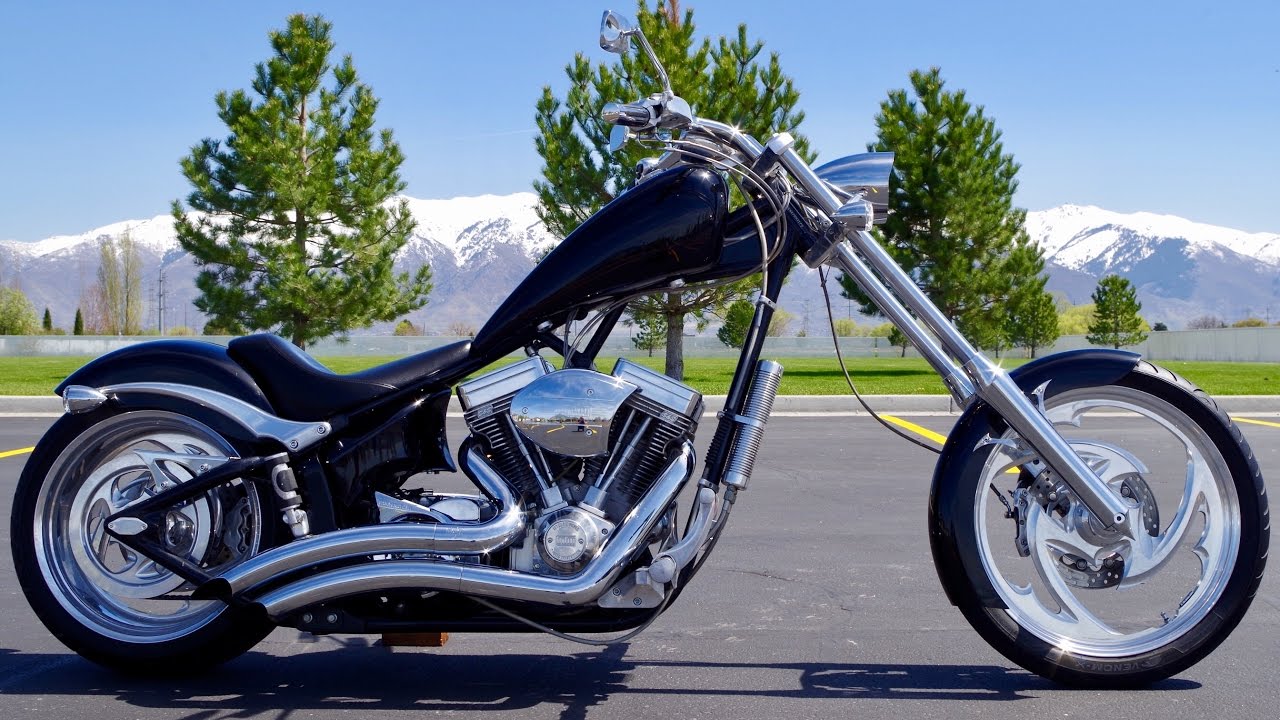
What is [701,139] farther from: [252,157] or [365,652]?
[252,157]

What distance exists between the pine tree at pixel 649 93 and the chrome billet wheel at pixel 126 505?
2114 centimetres

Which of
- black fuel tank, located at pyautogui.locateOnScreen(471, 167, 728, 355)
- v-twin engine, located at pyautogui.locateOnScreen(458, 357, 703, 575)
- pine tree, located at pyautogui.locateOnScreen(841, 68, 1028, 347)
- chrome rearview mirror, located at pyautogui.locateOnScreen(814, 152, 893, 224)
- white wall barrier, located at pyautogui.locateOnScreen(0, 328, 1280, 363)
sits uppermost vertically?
pine tree, located at pyautogui.locateOnScreen(841, 68, 1028, 347)

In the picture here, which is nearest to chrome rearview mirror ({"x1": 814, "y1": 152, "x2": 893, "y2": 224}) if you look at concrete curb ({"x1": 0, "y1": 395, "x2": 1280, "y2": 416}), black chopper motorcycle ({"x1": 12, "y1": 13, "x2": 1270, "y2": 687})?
black chopper motorcycle ({"x1": 12, "y1": 13, "x2": 1270, "y2": 687})

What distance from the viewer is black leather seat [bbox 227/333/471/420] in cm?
317

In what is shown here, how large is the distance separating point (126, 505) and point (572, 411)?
1403 mm

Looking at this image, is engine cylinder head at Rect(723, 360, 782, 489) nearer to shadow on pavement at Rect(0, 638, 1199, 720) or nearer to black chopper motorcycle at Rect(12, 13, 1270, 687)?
black chopper motorcycle at Rect(12, 13, 1270, 687)

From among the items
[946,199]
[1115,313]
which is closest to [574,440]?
[946,199]

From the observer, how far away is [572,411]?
296cm

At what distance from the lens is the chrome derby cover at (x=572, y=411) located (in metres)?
2.96

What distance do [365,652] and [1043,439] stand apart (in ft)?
7.46

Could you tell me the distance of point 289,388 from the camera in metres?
3.24

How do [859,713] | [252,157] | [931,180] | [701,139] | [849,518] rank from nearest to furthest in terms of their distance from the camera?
1. [859,713]
2. [701,139]
3. [849,518]
4. [252,157]
5. [931,180]

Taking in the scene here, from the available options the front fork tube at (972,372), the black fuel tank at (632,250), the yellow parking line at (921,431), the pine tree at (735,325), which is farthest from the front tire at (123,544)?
the pine tree at (735,325)

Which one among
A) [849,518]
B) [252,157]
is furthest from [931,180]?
[849,518]
